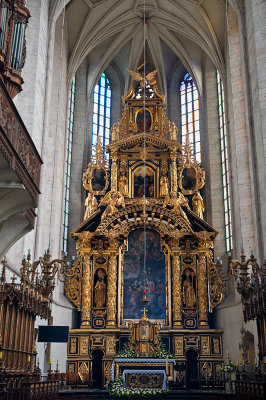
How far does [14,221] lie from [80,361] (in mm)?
10835

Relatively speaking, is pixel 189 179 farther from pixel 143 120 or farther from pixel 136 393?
pixel 136 393

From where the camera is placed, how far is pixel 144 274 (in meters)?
21.5

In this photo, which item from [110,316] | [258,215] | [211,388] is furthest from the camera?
[110,316]

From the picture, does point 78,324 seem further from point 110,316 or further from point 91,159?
point 91,159

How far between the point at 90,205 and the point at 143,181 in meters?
2.60

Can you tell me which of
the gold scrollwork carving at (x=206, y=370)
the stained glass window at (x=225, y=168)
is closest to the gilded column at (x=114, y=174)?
the stained glass window at (x=225, y=168)

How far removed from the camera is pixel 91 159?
25219 mm

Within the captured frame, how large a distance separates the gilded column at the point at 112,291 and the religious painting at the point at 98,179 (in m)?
3.16

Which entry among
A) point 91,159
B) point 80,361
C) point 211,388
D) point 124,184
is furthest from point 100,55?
point 211,388

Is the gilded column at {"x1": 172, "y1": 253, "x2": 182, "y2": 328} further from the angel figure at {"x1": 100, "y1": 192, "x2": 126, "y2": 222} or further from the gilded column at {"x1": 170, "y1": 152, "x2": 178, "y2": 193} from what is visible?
the angel figure at {"x1": 100, "y1": 192, "x2": 126, "y2": 222}

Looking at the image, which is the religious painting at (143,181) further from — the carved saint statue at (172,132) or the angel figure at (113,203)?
the carved saint statue at (172,132)

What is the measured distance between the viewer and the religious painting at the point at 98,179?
23.5 m

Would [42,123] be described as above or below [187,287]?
above

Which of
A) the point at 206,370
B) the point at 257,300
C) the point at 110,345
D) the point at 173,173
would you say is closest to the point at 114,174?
the point at 173,173
